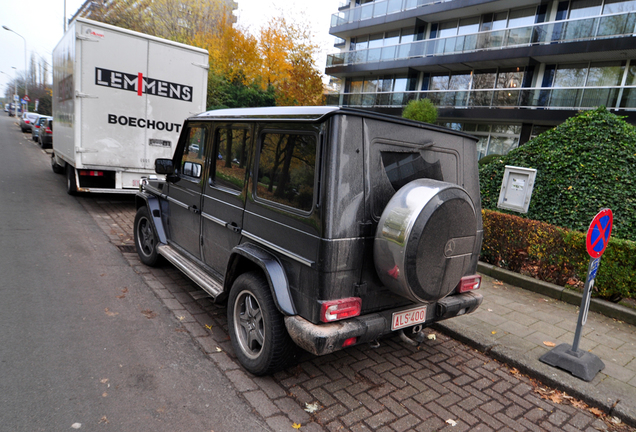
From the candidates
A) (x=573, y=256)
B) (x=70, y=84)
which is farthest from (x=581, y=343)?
(x=70, y=84)

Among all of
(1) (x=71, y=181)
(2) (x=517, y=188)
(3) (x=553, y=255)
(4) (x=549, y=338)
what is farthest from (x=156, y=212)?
(1) (x=71, y=181)

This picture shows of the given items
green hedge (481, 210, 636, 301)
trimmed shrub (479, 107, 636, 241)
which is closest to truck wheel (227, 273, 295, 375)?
green hedge (481, 210, 636, 301)

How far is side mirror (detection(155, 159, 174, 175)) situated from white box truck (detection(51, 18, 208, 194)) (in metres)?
4.25

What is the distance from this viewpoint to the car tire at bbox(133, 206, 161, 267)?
5414mm

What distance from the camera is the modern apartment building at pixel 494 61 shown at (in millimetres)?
16578

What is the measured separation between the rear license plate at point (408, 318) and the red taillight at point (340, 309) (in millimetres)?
400

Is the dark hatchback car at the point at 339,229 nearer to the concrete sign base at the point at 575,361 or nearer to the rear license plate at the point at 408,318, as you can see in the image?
the rear license plate at the point at 408,318

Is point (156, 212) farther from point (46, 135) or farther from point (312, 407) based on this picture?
point (46, 135)

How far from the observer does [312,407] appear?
298 centimetres

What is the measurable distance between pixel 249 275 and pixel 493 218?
4738mm

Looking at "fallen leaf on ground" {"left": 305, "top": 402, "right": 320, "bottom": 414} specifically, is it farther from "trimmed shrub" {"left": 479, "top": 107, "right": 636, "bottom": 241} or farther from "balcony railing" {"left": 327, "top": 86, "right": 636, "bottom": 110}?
"balcony railing" {"left": 327, "top": 86, "right": 636, "bottom": 110}

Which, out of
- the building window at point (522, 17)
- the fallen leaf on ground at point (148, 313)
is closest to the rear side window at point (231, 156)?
the fallen leaf on ground at point (148, 313)

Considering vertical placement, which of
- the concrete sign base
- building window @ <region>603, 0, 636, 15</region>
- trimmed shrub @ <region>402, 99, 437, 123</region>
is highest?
building window @ <region>603, 0, 636, 15</region>

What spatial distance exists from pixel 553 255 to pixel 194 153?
5.18 meters
